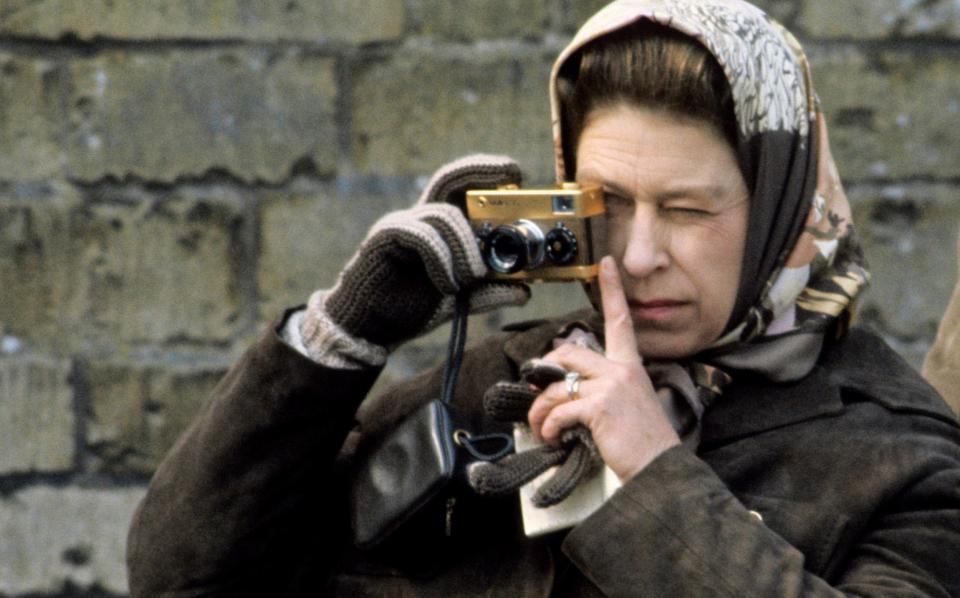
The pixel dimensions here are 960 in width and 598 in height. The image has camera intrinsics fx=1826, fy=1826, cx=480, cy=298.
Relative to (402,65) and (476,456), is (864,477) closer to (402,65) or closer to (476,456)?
(476,456)

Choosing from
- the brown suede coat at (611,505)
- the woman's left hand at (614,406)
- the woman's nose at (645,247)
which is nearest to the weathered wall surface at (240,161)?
the brown suede coat at (611,505)

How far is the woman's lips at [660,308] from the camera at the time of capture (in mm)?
2449

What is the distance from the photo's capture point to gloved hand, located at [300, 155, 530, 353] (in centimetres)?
240

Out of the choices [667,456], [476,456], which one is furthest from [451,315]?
[667,456]

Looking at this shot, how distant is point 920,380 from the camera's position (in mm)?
2506

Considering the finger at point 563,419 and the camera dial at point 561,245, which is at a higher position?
the camera dial at point 561,245

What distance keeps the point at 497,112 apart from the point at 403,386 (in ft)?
4.89

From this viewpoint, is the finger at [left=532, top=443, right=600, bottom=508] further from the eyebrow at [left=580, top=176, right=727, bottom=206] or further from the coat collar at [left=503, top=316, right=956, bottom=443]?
the eyebrow at [left=580, top=176, right=727, bottom=206]

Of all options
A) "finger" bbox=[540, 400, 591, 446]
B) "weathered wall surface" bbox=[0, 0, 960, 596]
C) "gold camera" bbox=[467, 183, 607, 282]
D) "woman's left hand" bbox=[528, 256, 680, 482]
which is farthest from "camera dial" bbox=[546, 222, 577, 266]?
"weathered wall surface" bbox=[0, 0, 960, 596]

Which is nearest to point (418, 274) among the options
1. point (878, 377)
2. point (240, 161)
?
point (878, 377)

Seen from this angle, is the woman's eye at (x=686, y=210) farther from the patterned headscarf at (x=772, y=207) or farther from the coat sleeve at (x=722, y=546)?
the coat sleeve at (x=722, y=546)

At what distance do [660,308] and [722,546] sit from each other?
398 mm

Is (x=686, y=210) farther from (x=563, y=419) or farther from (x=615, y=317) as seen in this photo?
(x=563, y=419)

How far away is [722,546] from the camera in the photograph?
2.18 meters
